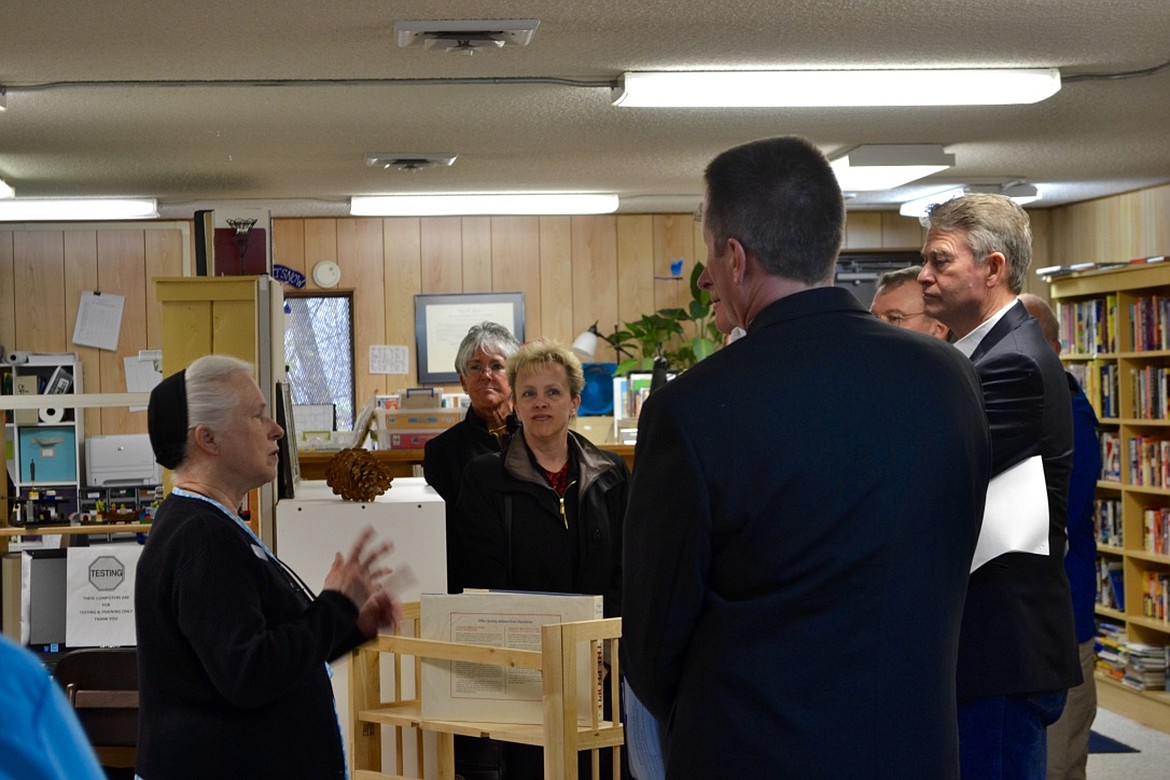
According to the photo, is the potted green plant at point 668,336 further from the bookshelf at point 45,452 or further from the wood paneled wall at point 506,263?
the bookshelf at point 45,452

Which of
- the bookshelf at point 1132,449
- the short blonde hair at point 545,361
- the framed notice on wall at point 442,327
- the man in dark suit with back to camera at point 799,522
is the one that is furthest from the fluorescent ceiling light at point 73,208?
the man in dark suit with back to camera at point 799,522

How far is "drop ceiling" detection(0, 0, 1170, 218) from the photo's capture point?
11.1 ft

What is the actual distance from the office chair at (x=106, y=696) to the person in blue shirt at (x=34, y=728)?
2868 millimetres

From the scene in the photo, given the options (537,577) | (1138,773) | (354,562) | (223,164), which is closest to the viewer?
(354,562)

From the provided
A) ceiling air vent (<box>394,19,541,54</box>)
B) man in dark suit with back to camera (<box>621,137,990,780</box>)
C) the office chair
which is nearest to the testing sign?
the office chair

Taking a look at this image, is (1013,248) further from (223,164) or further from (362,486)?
(223,164)

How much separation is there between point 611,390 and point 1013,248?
587 cm

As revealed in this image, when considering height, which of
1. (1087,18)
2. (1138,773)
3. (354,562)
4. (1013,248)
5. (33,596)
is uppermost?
(1087,18)

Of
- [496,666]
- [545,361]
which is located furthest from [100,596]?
[496,666]

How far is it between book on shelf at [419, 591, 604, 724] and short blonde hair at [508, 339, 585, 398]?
80 cm

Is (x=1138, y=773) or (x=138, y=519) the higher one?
(x=138, y=519)

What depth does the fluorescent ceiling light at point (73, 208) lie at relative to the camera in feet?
21.9

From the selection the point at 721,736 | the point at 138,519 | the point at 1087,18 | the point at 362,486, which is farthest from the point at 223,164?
the point at 721,736

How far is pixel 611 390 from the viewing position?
8062 millimetres
